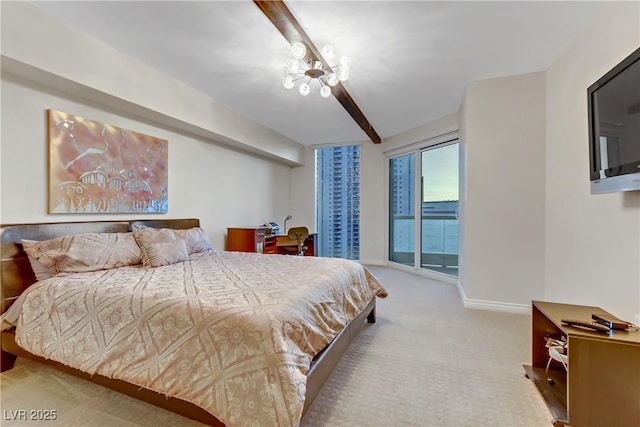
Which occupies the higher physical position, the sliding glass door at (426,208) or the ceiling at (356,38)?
the ceiling at (356,38)

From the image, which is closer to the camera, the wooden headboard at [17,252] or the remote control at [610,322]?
the remote control at [610,322]

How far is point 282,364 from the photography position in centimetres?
127

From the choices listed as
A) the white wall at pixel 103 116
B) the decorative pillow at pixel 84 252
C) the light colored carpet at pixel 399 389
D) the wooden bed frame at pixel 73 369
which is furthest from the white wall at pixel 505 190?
the decorative pillow at pixel 84 252

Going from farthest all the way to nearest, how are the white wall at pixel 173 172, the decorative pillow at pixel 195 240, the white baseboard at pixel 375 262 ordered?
the white baseboard at pixel 375 262 → the decorative pillow at pixel 195 240 → the white wall at pixel 173 172

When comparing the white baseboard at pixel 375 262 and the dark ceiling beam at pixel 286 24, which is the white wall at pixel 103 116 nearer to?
the dark ceiling beam at pixel 286 24

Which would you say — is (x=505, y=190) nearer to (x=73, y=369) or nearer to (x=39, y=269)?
(x=73, y=369)

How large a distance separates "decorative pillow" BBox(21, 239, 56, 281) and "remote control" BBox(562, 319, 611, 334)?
3.32 metres

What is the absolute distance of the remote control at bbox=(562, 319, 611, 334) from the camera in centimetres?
152

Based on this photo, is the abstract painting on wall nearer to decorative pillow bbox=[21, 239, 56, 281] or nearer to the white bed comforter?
decorative pillow bbox=[21, 239, 56, 281]

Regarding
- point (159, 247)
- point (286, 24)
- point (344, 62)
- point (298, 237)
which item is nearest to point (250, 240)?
point (298, 237)

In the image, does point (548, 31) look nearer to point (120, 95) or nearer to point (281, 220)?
point (120, 95)

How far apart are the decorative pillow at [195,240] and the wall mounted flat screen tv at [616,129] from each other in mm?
3409

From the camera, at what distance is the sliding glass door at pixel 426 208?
4.68 metres

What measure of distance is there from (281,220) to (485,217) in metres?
3.92
